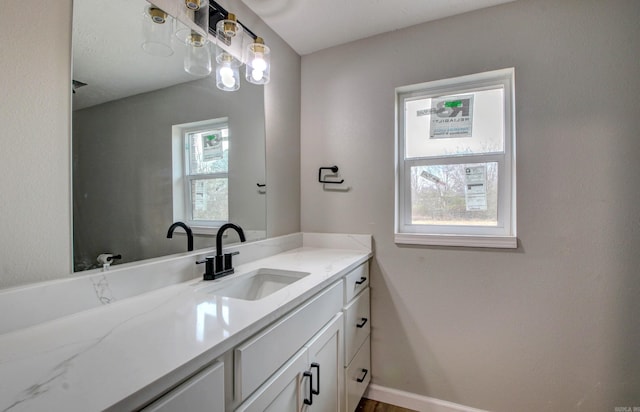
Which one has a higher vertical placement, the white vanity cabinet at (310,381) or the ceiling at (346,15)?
the ceiling at (346,15)

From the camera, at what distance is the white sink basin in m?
1.23

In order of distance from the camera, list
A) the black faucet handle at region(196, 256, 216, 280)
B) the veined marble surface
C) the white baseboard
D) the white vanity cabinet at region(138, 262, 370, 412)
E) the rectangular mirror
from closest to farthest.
→ 1. the veined marble surface
2. the white vanity cabinet at region(138, 262, 370, 412)
3. the rectangular mirror
4. the black faucet handle at region(196, 256, 216, 280)
5. the white baseboard

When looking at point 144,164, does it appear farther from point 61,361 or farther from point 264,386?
point 264,386

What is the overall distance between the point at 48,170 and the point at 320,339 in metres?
1.08

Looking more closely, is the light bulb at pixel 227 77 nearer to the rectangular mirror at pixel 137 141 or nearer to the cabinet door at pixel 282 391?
the rectangular mirror at pixel 137 141

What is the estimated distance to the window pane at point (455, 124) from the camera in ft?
5.47

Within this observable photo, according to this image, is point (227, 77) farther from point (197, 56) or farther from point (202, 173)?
point (202, 173)

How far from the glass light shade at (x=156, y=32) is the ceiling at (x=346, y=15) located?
0.58 meters

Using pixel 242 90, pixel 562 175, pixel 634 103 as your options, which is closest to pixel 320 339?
pixel 242 90

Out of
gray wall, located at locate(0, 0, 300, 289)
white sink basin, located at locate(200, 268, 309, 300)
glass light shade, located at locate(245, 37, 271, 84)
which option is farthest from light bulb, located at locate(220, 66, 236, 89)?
white sink basin, located at locate(200, 268, 309, 300)

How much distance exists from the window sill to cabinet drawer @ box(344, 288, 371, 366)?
1.35 feet

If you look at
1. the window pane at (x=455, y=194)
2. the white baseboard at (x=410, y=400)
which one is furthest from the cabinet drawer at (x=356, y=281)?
the white baseboard at (x=410, y=400)

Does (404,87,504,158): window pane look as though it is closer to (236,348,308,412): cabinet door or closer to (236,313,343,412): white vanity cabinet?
(236,313,343,412): white vanity cabinet

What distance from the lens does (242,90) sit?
5.25ft
